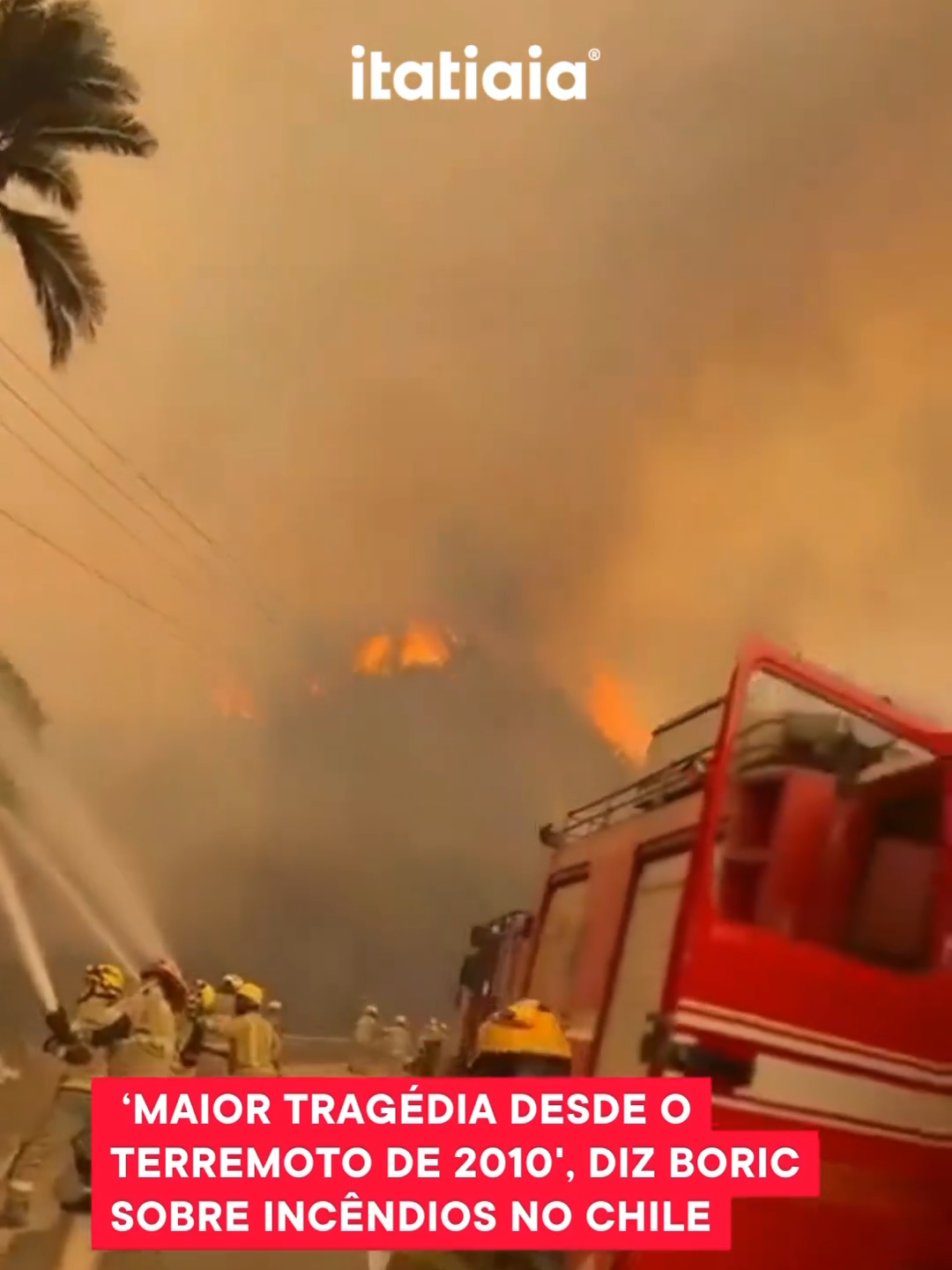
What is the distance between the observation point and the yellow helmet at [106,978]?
6.00 ft

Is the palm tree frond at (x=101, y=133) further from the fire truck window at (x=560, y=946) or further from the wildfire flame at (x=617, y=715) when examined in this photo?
the fire truck window at (x=560, y=946)

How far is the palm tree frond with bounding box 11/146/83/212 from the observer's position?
1.98 metres

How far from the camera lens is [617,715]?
1892mm

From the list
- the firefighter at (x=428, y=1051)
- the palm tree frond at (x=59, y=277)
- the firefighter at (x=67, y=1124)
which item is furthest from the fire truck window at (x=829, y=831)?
the palm tree frond at (x=59, y=277)

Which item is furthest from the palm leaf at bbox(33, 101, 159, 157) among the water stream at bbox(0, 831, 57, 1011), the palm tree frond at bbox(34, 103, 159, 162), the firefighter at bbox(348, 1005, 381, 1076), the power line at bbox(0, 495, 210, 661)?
the firefighter at bbox(348, 1005, 381, 1076)

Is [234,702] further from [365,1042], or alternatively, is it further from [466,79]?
[466,79]

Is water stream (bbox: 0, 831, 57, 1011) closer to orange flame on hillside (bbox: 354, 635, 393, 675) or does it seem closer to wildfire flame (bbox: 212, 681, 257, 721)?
wildfire flame (bbox: 212, 681, 257, 721)

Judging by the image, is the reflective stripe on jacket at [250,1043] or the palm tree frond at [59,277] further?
the palm tree frond at [59,277]

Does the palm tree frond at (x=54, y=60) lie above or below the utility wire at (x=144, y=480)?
above

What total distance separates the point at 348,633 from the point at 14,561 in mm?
436

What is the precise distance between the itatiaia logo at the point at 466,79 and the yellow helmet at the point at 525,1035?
1157 millimetres

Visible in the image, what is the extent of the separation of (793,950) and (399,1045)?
47 centimetres

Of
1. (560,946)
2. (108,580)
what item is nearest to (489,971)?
(560,946)

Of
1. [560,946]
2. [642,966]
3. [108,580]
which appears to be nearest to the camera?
[642,966]
